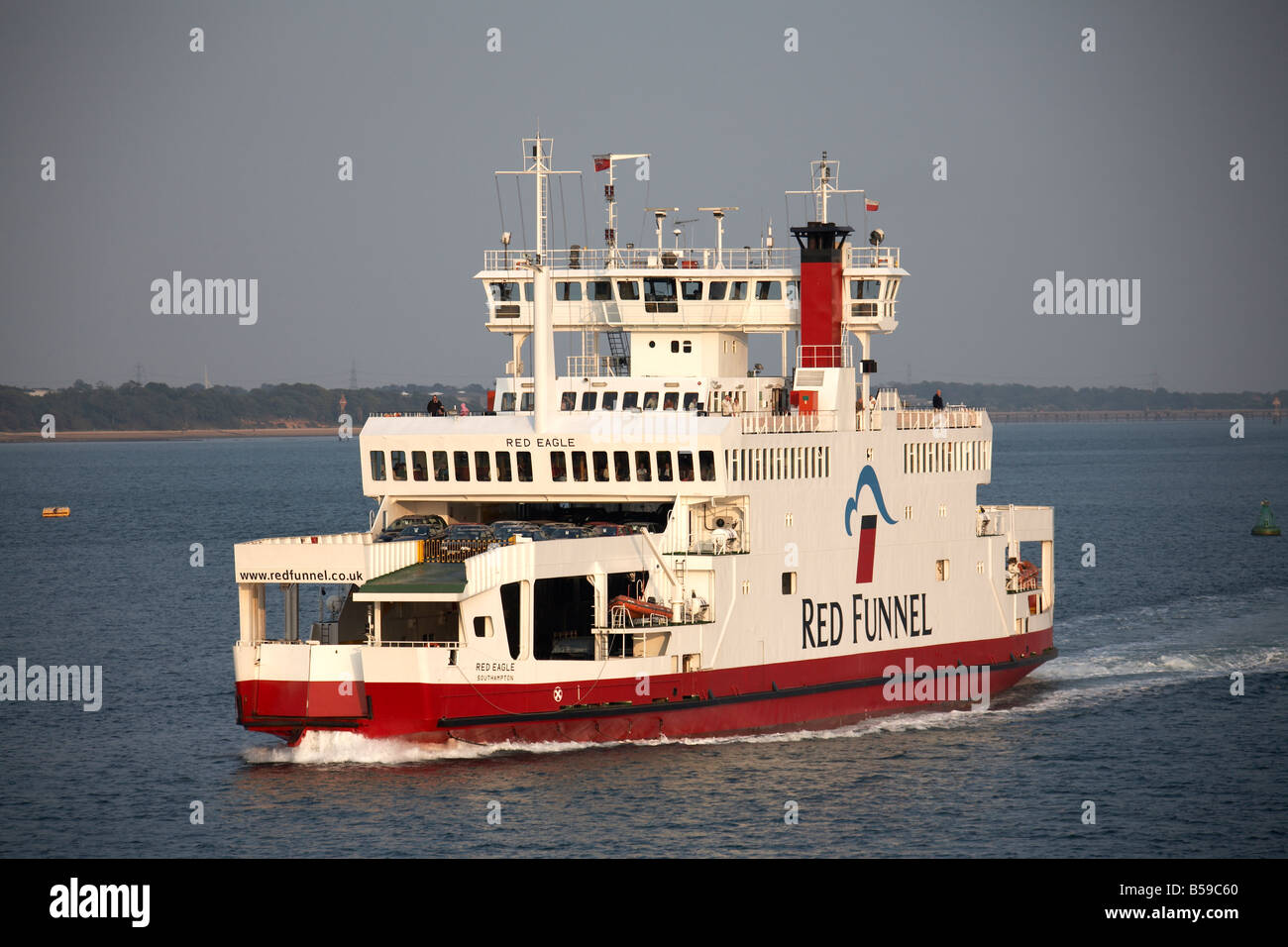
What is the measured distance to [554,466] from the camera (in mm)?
39281

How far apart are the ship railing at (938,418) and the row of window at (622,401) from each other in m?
5.87

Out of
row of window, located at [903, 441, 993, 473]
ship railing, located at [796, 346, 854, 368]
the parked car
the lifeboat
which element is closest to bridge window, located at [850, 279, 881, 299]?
ship railing, located at [796, 346, 854, 368]

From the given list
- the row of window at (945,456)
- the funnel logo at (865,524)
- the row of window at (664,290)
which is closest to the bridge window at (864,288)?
the row of window at (664,290)

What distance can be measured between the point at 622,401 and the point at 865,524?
6139 millimetres

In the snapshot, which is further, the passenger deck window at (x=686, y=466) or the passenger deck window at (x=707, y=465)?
the passenger deck window at (x=686, y=466)

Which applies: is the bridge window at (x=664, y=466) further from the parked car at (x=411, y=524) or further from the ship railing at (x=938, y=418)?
the ship railing at (x=938, y=418)

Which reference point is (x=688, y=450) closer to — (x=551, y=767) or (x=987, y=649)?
(x=551, y=767)

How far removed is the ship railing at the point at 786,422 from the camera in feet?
130

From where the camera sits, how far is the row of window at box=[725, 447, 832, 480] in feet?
128

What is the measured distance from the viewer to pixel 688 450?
38.2 metres
